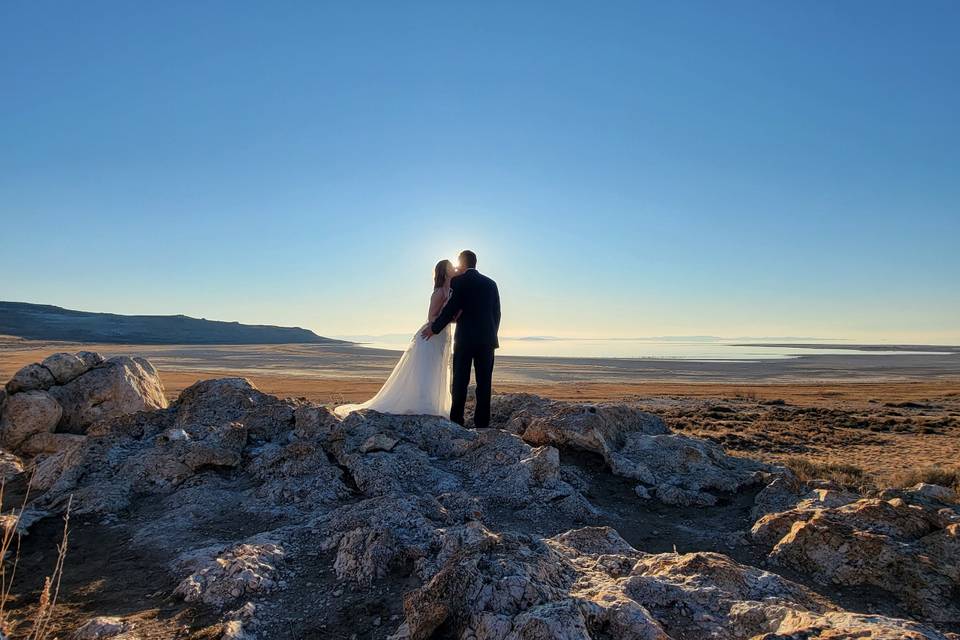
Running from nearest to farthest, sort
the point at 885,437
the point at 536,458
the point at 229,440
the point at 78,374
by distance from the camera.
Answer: the point at 536,458, the point at 229,440, the point at 78,374, the point at 885,437

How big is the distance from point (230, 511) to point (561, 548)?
3.04 m

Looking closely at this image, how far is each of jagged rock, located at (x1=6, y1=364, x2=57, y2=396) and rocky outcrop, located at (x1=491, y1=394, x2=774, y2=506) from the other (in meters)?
8.73

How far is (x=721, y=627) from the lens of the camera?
3002 mm

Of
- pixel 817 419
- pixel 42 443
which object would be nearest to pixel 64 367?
pixel 42 443

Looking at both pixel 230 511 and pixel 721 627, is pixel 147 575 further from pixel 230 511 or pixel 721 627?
pixel 721 627

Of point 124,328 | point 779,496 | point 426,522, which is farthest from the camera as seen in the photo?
point 124,328

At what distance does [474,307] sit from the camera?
8.52m

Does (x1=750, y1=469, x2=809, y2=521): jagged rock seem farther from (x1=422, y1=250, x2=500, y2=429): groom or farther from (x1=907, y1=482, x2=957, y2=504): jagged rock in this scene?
(x1=422, y1=250, x2=500, y2=429): groom

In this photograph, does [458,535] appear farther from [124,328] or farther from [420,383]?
[124,328]

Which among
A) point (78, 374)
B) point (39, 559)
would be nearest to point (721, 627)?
point (39, 559)

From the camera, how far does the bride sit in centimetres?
923

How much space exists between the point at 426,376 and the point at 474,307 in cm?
160

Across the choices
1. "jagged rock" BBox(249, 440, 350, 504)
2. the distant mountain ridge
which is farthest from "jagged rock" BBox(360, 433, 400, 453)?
the distant mountain ridge

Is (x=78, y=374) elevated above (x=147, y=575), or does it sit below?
above
